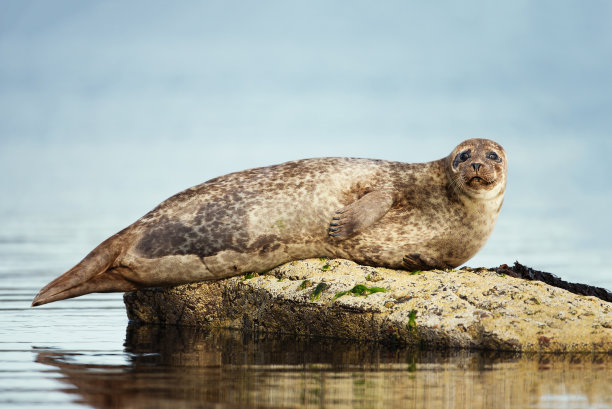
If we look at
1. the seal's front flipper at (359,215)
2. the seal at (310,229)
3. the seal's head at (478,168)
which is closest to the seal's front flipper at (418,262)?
the seal at (310,229)

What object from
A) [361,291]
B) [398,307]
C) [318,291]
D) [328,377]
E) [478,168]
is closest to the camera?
[328,377]

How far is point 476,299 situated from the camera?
795 centimetres

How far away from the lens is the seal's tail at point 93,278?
9453 millimetres

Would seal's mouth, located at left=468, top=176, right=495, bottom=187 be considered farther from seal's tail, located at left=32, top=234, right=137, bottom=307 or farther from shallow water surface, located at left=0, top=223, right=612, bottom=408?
seal's tail, located at left=32, top=234, right=137, bottom=307

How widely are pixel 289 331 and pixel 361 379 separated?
3.09 m

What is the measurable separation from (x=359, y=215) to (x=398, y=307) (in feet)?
4.73

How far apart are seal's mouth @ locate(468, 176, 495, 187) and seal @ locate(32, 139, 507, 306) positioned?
1 centimetres

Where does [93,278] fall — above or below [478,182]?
below

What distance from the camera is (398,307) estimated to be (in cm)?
802

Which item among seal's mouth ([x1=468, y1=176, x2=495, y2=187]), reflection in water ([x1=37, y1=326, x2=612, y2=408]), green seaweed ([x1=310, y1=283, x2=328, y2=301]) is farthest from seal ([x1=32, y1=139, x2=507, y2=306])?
reflection in water ([x1=37, y1=326, x2=612, y2=408])

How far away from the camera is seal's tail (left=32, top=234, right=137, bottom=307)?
945cm

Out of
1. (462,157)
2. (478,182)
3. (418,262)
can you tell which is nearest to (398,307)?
(418,262)

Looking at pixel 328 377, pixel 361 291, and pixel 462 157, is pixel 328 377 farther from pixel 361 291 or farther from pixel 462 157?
pixel 462 157

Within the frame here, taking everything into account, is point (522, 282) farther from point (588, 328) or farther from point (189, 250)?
point (189, 250)
